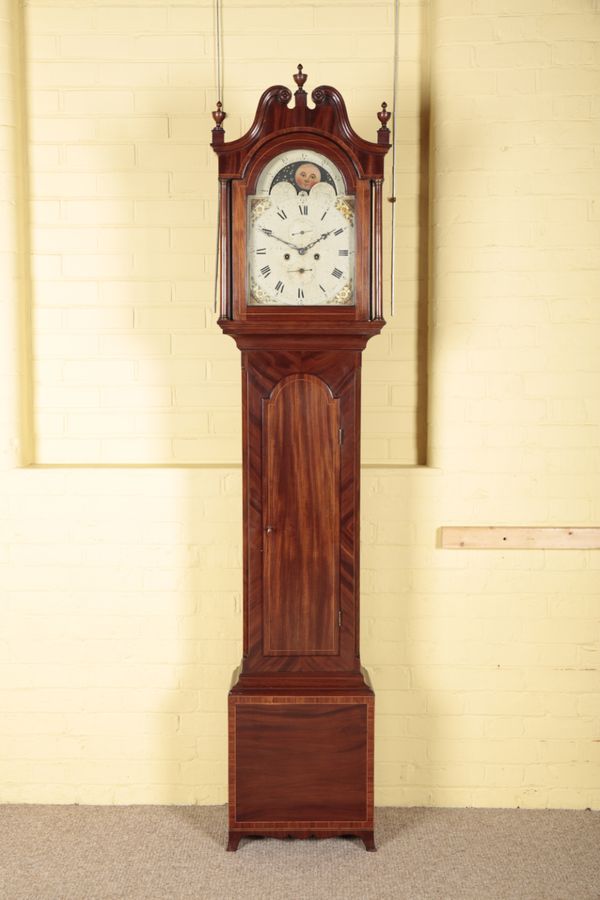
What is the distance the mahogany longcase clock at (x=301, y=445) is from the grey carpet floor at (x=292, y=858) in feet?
0.34

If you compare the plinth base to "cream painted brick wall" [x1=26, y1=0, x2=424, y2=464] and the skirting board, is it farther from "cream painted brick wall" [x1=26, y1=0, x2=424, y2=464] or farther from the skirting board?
"cream painted brick wall" [x1=26, y1=0, x2=424, y2=464]

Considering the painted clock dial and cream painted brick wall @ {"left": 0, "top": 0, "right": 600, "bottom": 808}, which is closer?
the painted clock dial

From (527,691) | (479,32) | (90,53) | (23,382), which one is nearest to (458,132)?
(479,32)

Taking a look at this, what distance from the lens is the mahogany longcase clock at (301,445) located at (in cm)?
243

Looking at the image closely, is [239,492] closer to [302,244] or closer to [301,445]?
[301,445]

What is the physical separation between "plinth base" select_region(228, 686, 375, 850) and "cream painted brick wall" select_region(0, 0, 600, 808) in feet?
1.19

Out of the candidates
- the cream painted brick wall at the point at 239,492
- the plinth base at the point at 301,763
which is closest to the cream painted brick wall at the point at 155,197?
the cream painted brick wall at the point at 239,492

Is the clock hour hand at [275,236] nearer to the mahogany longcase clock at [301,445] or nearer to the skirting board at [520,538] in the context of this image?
the mahogany longcase clock at [301,445]

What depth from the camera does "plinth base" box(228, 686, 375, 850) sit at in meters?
2.57

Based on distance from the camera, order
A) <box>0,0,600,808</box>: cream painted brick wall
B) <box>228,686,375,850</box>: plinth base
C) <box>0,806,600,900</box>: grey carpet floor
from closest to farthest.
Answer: <box>0,806,600,900</box>: grey carpet floor < <box>228,686,375,850</box>: plinth base < <box>0,0,600,808</box>: cream painted brick wall

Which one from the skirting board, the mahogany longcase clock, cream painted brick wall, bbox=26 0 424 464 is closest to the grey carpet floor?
the mahogany longcase clock

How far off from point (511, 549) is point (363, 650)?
633 millimetres

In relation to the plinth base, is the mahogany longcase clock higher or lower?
higher

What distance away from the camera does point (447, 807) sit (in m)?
2.93
